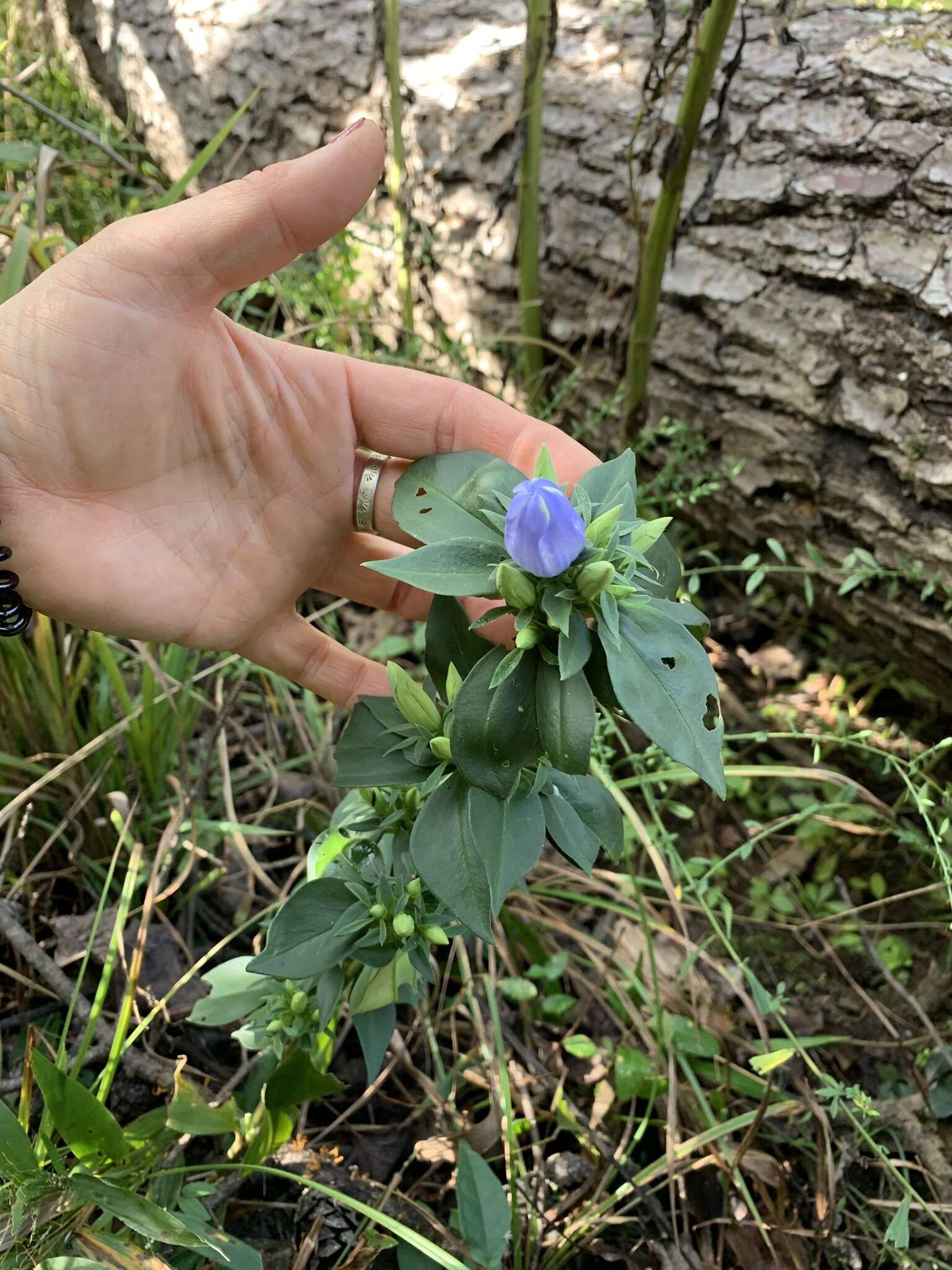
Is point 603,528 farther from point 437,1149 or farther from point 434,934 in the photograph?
point 437,1149

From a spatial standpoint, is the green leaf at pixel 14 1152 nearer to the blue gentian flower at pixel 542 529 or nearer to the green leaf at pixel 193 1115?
the green leaf at pixel 193 1115

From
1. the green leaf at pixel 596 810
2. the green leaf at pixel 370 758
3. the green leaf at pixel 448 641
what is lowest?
the green leaf at pixel 596 810

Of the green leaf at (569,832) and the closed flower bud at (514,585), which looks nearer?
the closed flower bud at (514,585)

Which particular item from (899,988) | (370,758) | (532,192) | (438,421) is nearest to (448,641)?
(370,758)

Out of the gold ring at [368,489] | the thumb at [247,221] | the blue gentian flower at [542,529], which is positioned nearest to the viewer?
the blue gentian flower at [542,529]

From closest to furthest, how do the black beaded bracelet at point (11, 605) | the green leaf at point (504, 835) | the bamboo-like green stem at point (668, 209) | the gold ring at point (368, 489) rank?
1. the green leaf at point (504, 835)
2. the black beaded bracelet at point (11, 605)
3. the gold ring at point (368, 489)
4. the bamboo-like green stem at point (668, 209)

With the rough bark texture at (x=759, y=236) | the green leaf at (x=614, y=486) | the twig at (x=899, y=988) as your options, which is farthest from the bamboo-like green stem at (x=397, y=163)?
the twig at (x=899, y=988)

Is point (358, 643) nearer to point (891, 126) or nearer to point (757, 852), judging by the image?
point (757, 852)
